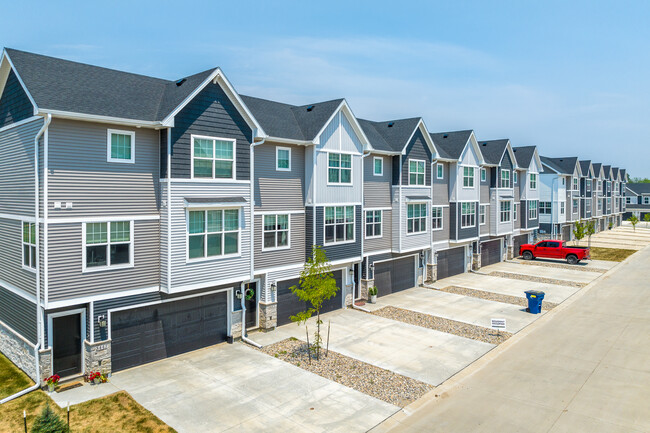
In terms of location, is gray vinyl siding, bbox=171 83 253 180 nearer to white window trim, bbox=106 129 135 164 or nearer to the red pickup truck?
white window trim, bbox=106 129 135 164

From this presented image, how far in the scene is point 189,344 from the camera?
640 inches

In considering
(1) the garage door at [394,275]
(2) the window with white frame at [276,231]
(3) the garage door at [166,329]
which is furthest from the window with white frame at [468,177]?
(3) the garage door at [166,329]

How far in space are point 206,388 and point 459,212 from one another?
22576 millimetres

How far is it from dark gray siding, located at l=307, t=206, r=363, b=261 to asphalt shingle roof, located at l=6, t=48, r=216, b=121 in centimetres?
813

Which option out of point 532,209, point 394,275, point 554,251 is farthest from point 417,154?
point 532,209

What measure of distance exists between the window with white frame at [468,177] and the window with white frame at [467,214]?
1.39m

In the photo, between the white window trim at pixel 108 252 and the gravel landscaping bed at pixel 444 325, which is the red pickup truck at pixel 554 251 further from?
the white window trim at pixel 108 252

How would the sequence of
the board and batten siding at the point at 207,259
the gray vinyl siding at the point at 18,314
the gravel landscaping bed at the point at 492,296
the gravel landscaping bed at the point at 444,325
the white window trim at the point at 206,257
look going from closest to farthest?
1. the gray vinyl siding at the point at 18,314
2. the board and batten siding at the point at 207,259
3. the white window trim at the point at 206,257
4. the gravel landscaping bed at the point at 444,325
5. the gravel landscaping bed at the point at 492,296

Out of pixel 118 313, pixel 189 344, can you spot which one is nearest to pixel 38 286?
pixel 118 313

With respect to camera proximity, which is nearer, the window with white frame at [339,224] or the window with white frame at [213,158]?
the window with white frame at [213,158]

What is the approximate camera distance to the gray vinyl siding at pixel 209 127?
15.0 m

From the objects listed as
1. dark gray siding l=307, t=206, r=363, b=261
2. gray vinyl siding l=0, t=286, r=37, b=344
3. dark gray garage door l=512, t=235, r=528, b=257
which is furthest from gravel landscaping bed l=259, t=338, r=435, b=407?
dark gray garage door l=512, t=235, r=528, b=257

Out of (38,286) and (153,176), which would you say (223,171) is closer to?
(153,176)

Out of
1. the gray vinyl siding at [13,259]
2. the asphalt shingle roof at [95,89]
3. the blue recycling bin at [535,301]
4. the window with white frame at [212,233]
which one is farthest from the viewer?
the blue recycling bin at [535,301]
